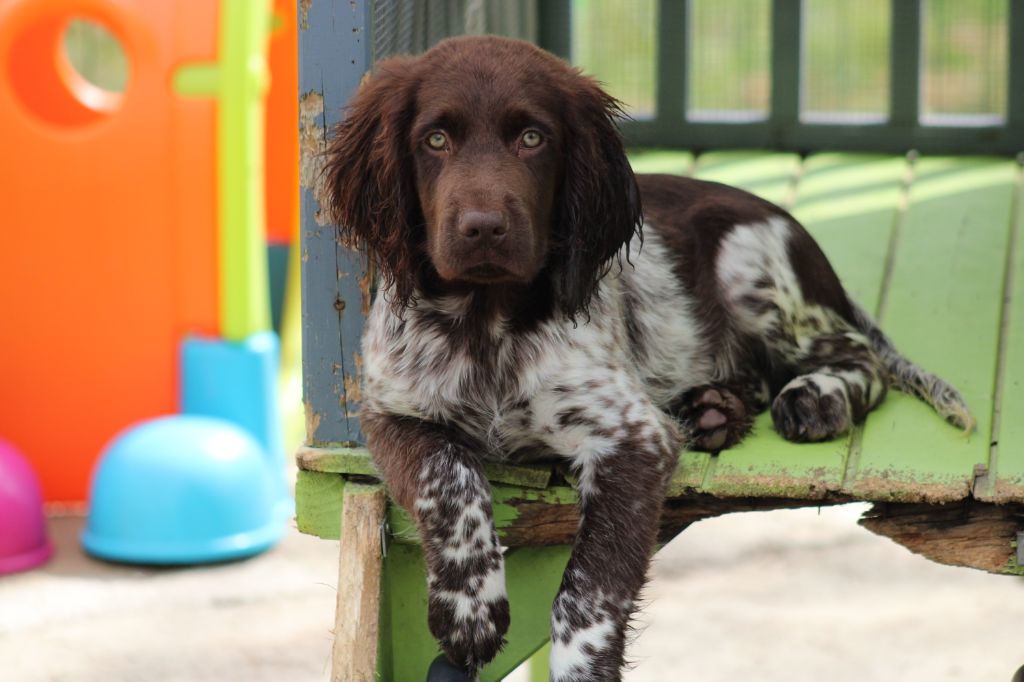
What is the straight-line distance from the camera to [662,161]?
5980mm

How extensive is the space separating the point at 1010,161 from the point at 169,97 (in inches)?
144

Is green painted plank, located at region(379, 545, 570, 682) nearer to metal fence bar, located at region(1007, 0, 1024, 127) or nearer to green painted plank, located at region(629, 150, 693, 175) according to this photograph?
green painted plank, located at region(629, 150, 693, 175)

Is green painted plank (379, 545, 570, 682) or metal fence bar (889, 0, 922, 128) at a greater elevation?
metal fence bar (889, 0, 922, 128)

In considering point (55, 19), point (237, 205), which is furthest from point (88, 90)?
point (237, 205)

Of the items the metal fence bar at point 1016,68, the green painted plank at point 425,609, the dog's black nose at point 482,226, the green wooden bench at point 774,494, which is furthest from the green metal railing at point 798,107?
the dog's black nose at point 482,226

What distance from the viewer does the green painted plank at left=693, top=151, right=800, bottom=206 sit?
5.54 metres

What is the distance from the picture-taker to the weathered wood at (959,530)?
3164mm

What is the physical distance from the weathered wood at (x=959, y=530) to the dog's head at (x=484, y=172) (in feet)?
2.83

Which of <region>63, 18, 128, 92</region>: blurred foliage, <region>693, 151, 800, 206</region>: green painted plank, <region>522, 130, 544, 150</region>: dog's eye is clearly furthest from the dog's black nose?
<region>63, 18, 128, 92</region>: blurred foliage

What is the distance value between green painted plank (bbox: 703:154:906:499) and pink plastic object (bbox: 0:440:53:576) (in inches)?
128

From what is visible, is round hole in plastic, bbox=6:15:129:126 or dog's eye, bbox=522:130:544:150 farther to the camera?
round hole in plastic, bbox=6:15:129:126

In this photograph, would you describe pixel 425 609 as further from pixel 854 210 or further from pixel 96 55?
pixel 96 55

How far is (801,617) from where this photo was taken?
5.54m

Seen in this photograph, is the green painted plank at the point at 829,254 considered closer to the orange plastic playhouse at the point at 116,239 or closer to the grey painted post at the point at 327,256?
the grey painted post at the point at 327,256
